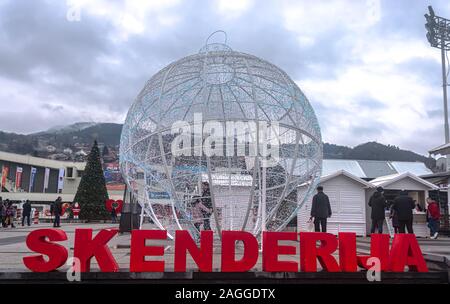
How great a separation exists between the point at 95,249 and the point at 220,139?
4078 mm

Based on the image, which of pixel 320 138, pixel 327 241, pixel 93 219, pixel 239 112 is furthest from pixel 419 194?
pixel 93 219

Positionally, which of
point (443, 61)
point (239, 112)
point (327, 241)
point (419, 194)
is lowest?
point (327, 241)

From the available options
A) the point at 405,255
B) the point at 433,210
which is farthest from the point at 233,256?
the point at 433,210

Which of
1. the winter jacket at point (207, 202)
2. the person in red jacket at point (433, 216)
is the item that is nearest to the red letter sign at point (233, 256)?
the winter jacket at point (207, 202)

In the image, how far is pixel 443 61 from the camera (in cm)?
3812

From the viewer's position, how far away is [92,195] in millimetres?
36125

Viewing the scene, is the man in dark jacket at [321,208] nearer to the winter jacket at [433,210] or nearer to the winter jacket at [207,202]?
the winter jacket at [207,202]

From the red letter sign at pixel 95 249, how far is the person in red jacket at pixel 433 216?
16.0 meters

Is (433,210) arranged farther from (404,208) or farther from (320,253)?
(320,253)

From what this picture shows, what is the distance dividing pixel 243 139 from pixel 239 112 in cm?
110

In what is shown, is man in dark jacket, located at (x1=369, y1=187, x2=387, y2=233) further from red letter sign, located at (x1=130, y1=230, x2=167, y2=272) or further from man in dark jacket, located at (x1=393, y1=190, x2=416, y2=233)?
red letter sign, located at (x1=130, y1=230, x2=167, y2=272)

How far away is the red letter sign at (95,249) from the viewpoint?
7977 millimetres
